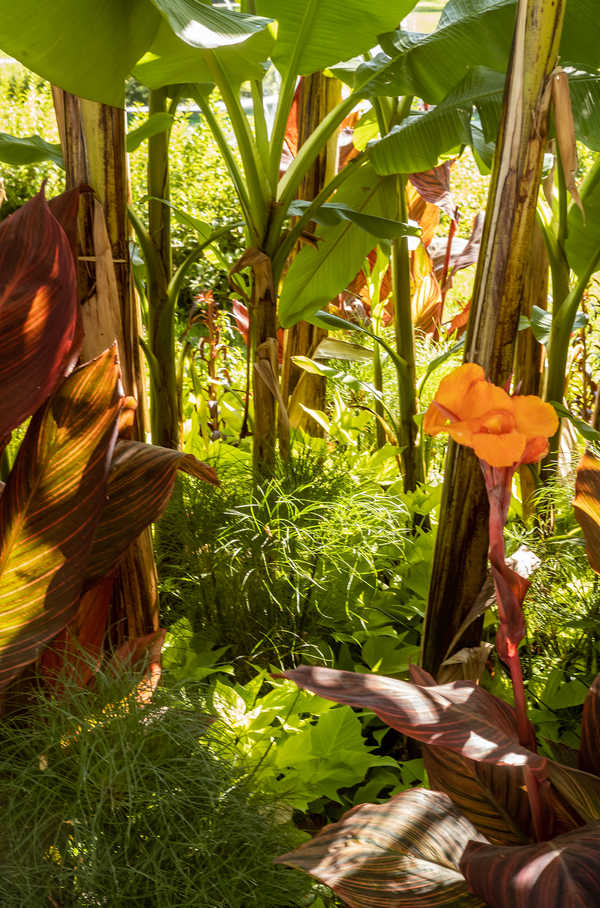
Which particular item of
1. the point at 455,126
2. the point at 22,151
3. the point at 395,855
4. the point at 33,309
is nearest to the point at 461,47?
the point at 455,126

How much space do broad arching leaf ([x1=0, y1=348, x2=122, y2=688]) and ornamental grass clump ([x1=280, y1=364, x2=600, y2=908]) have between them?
30cm

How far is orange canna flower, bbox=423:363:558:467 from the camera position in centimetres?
60

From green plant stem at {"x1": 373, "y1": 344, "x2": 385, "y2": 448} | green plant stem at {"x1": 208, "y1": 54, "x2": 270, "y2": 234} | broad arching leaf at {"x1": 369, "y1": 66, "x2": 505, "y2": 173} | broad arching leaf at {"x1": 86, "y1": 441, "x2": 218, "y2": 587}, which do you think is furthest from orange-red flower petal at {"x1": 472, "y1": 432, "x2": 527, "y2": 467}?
green plant stem at {"x1": 373, "y1": 344, "x2": 385, "y2": 448}

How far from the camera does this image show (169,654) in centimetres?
126

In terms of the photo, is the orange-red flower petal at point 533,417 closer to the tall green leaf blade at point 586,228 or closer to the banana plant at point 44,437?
the banana plant at point 44,437

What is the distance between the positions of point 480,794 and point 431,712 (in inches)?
7.2

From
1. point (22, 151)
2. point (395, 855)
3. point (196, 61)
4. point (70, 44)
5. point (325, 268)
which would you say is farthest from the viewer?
point (325, 268)

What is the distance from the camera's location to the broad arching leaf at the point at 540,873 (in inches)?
21.2

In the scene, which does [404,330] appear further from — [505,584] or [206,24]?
[505,584]

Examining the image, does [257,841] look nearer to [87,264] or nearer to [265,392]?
[87,264]

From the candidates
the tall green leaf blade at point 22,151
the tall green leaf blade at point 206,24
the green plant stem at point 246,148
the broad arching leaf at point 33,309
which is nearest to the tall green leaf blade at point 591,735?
the broad arching leaf at point 33,309

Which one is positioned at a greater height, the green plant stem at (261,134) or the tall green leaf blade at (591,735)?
the green plant stem at (261,134)

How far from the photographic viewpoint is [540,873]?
0.56 meters

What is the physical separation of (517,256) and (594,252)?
0.77 meters
